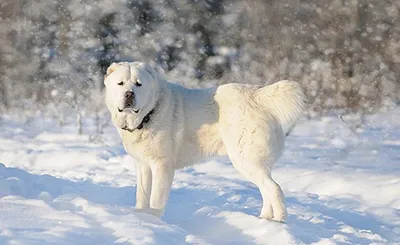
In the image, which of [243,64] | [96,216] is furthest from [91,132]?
[96,216]

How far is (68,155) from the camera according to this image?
10.6 metres

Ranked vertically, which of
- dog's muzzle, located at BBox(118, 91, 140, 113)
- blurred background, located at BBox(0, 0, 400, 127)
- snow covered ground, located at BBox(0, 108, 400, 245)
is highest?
blurred background, located at BBox(0, 0, 400, 127)

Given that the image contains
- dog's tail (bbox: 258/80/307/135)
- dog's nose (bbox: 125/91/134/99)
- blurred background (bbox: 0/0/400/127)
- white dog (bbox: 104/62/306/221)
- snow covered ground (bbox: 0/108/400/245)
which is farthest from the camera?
blurred background (bbox: 0/0/400/127)

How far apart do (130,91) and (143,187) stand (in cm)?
104

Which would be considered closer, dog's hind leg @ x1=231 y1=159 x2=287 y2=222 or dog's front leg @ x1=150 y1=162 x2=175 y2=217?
dog's hind leg @ x1=231 y1=159 x2=287 y2=222

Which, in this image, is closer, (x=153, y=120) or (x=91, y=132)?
(x=153, y=120)

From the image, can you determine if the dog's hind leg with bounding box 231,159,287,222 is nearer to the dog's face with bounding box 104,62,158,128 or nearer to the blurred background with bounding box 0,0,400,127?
the dog's face with bounding box 104,62,158,128

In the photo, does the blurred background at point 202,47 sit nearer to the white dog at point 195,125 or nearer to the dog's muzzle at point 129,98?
the white dog at point 195,125

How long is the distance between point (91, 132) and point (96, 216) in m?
9.16

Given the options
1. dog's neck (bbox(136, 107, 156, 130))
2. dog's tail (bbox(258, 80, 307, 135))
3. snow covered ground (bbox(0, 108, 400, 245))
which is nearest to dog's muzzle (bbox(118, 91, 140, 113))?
dog's neck (bbox(136, 107, 156, 130))

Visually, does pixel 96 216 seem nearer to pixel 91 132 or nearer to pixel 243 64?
pixel 91 132

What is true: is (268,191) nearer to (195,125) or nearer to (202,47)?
(195,125)

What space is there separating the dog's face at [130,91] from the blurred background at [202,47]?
8665 mm

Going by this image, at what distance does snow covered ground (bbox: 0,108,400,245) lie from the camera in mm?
3924
